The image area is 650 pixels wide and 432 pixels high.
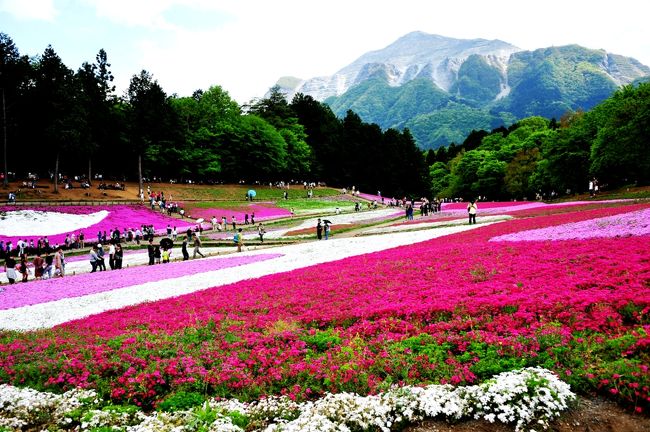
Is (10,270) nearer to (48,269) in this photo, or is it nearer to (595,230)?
(48,269)

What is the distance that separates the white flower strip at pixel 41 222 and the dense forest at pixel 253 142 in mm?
17276

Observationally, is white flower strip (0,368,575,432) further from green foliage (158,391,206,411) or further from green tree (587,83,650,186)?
green tree (587,83,650,186)

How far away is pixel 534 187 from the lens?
8900 centimetres

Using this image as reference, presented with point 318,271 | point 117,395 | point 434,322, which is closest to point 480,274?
point 434,322

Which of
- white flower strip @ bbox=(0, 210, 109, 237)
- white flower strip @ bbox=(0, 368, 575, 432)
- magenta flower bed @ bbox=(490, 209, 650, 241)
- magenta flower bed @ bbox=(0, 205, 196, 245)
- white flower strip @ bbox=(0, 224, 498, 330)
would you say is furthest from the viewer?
magenta flower bed @ bbox=(0, 205, 196, 245)

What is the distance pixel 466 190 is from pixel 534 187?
34.8 m

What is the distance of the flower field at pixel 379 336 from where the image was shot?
8188mm

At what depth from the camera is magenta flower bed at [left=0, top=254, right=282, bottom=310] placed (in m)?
22.4

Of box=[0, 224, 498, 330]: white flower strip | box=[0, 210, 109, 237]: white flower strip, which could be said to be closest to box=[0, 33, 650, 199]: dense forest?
box=[0, 210, 109, 237]: white flower strip

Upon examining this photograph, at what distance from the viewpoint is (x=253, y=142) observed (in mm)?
96562

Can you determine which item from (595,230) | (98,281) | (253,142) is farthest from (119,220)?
(595,230)

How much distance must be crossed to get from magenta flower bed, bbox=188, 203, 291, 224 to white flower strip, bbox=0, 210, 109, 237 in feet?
44.7

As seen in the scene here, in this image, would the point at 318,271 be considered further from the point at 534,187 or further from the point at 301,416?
the point at 534,187

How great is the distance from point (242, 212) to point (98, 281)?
42082mm
